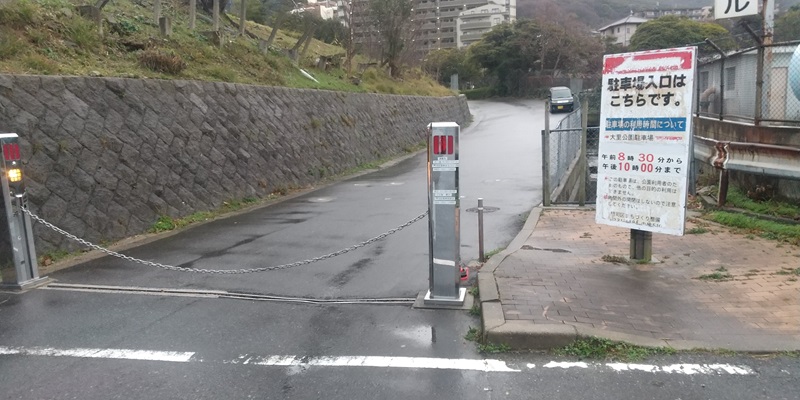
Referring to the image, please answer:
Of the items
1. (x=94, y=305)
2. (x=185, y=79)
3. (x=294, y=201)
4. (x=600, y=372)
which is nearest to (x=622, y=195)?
(x=600, y=372)

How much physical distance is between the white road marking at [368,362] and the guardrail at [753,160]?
16.1 feet

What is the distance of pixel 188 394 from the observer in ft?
13.8

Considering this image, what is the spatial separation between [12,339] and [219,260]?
9.68 ft

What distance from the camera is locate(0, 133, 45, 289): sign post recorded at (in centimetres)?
655

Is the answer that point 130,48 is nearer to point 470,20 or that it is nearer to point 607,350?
point 607,350

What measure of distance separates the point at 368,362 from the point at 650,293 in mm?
3067


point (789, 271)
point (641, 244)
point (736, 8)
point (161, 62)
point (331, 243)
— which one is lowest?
point (331, 243)

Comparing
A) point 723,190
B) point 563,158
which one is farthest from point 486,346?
point 563,158

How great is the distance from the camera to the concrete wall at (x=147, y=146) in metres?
8.31

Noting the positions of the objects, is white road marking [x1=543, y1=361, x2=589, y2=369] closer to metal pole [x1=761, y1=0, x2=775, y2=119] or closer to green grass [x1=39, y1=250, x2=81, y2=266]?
metal pole [x1=761, y1=0, x2=775, y2=119]

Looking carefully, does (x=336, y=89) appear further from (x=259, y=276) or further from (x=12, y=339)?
(x=12, y=339)

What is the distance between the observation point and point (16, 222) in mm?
6664

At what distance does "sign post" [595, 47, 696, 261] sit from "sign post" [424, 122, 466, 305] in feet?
7.65

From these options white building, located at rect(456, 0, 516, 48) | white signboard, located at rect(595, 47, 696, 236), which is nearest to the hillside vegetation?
white signboard, located at rect(595, 47, 696, 236)
